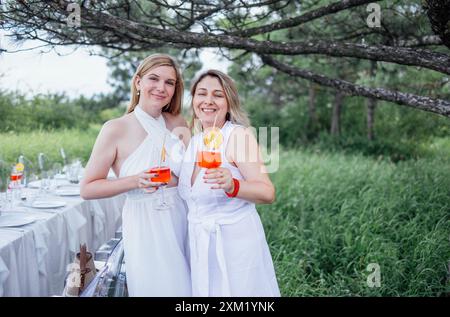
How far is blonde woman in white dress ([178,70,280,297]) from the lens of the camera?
1.76m

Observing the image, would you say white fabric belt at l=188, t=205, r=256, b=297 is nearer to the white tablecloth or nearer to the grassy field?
the white tablecloth

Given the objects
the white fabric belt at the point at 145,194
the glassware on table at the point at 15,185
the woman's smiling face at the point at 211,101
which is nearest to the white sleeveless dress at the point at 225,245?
the woman's smiling face at the point at 211,101

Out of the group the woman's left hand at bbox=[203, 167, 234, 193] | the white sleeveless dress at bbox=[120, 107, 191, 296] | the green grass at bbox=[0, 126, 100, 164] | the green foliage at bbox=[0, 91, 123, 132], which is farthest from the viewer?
the green foliage at bbox=[0, 91, 123, 132]

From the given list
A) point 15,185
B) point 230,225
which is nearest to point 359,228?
point 230,225

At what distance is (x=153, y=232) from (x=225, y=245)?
0.38 metres

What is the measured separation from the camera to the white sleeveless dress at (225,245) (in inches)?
69.9

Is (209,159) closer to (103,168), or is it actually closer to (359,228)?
(103,168)

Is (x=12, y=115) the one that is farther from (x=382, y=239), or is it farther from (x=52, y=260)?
(x=382, y=239)

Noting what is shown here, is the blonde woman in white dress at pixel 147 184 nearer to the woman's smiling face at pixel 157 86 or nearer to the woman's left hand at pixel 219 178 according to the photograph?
the woman's smiling face at pixel 157 86

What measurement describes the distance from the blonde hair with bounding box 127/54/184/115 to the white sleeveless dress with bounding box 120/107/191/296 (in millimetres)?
158

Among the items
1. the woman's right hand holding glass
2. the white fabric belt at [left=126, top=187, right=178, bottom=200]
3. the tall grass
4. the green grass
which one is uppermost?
the woman's right hand holding glass

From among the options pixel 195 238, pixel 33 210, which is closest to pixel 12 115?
pixel 33 210

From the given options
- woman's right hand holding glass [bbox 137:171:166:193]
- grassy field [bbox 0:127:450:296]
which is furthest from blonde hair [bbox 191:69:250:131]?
grassy field [bbox 0:127:450:296]
